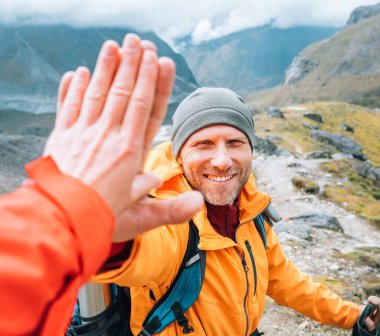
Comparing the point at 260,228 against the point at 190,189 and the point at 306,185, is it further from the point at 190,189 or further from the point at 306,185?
the point at 306,185

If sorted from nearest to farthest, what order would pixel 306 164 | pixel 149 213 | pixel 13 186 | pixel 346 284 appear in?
pixel 149 213
pixel 346 284
pixel 306 164
pixel 13 186

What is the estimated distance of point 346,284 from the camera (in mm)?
6770

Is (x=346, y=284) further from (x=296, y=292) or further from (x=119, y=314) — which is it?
(x=119, y=314)

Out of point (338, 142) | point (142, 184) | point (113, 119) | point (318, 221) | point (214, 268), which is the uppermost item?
point (113, 119)

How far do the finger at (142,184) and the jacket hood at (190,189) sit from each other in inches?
42.1

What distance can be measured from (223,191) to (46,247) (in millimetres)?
2137

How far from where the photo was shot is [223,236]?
9.60ft

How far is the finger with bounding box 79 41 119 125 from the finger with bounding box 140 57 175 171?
169mm

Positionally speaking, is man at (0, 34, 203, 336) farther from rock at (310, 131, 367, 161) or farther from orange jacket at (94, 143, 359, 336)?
rock at (310, 131, 367, 161)

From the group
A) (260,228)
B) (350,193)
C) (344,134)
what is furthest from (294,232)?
(344,134)

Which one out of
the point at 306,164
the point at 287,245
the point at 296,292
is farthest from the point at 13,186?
the point at 296,292

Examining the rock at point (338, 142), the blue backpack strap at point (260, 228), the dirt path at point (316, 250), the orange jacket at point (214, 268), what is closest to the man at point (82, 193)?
the orange jacket at point (214, 268)

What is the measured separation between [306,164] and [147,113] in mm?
24340

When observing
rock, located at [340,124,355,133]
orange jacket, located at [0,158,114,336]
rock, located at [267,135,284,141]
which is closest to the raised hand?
orange jacket, located at [0,158,114,336]
